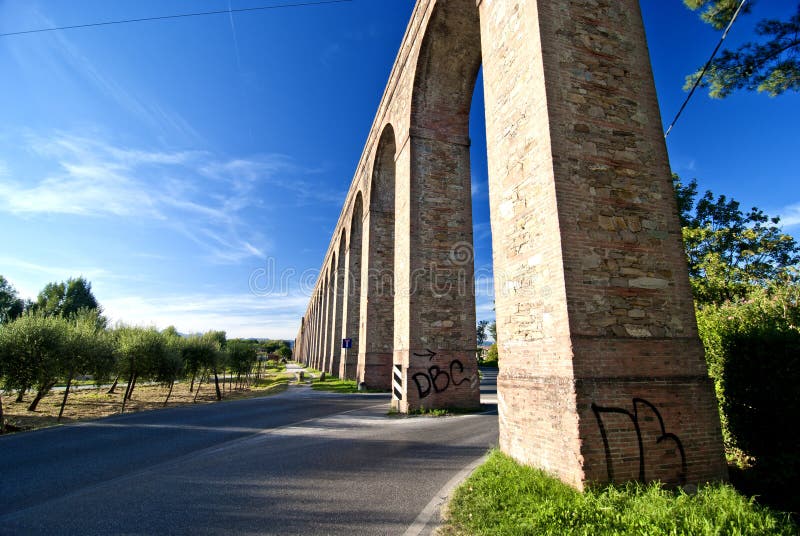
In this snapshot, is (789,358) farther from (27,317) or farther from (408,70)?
(27,317)

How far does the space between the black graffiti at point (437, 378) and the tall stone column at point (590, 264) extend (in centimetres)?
464

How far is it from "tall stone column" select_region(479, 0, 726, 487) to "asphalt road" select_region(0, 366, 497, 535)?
5.61ft

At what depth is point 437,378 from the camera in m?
9.63

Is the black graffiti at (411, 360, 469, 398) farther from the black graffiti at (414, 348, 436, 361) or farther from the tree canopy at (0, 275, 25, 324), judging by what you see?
the tree canopy at (0, 275, 25, 324)

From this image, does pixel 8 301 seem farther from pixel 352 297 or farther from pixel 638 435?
pixel 638 435

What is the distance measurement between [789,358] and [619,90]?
4026 millimetres

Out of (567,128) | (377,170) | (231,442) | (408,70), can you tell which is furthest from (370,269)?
(567,128)

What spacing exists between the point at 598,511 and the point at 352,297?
18.2 meters

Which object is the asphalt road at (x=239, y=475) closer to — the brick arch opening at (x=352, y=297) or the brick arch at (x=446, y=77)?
the brick arch at (x=446, y=77)

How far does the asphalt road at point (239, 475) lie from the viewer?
3484mm

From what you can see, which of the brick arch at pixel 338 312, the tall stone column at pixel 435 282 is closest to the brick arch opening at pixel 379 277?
the tall stone column at pixel 435 282

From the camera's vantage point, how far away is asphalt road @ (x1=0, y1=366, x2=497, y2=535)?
3.48m

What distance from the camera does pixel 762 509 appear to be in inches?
121

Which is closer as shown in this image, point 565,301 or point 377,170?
point 565,301
